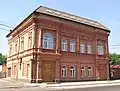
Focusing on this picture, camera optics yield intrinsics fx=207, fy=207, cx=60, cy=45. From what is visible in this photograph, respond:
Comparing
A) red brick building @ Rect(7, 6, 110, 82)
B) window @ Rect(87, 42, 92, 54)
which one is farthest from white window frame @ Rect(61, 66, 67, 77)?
window @ Rect(87, 42, 92, 54)

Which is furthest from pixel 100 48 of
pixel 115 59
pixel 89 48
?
pixel 115 59

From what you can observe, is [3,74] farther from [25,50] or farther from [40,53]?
[40,53]

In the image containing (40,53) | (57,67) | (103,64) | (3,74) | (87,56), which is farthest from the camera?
(3,74)

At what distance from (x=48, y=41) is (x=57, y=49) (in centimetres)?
176

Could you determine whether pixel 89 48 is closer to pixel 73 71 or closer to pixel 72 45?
pixel 72 45

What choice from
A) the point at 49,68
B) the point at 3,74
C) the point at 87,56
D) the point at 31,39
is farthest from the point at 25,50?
the point at 3,74

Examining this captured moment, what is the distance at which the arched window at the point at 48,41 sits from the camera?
2905 cm

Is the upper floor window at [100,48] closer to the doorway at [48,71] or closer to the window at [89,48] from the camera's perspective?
the window at [89,48]

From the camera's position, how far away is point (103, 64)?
36906 mm

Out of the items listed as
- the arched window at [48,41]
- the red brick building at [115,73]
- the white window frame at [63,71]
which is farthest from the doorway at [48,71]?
the red brick building at [115,73]

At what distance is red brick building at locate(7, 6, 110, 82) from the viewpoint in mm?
28266

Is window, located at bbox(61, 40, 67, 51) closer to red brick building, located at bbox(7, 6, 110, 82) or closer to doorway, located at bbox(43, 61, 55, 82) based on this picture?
red brick building, located at bbox(7, 6, 110, 82)

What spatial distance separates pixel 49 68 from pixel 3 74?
2169cm

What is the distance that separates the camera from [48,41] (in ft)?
96.4
